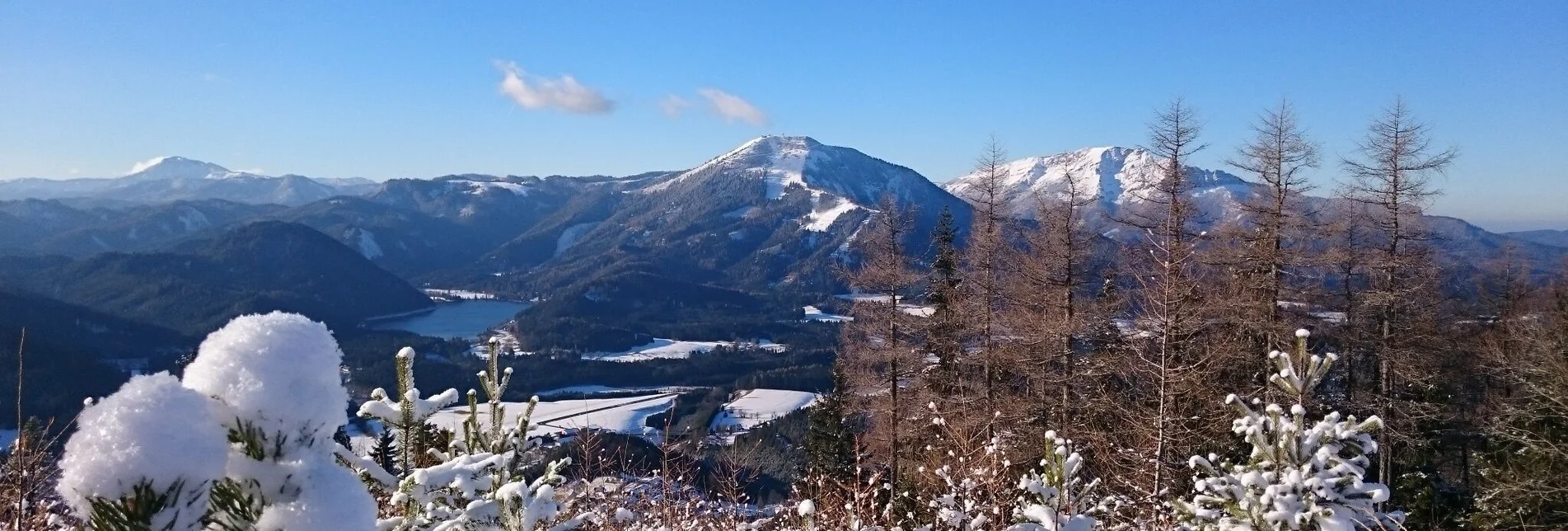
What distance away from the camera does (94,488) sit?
25.7 inches

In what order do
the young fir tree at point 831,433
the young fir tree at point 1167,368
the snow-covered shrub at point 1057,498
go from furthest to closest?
the young fir tree at point 831,433 → the young fir tree at point 1167,368 → the snow-covered shrub at point 1057,498

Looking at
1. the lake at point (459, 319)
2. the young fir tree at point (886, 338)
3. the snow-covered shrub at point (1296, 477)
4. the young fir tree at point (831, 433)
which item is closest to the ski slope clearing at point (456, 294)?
the lake at point (459, 319)

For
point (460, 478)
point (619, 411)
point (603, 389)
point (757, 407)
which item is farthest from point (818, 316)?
point (460, 478)

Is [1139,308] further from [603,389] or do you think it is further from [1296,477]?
[603,389]

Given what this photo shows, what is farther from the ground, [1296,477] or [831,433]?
[1296,477]

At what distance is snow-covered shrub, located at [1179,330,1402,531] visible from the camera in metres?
4.55

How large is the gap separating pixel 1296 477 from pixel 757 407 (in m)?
69.0

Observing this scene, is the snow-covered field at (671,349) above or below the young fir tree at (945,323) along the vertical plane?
below

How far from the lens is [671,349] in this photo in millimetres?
115688

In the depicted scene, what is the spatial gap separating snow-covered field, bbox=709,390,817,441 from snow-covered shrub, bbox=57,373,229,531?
59933mm

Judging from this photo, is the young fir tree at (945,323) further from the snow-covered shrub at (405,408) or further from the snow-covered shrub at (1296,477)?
the snow-covered shrub at (405,408)

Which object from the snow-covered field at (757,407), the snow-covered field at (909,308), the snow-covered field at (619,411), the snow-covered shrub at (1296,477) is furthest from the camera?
the snow-covered field at (757,407)

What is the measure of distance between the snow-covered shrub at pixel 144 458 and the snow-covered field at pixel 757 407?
197ft

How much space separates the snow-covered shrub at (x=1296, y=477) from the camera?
4.55 m
